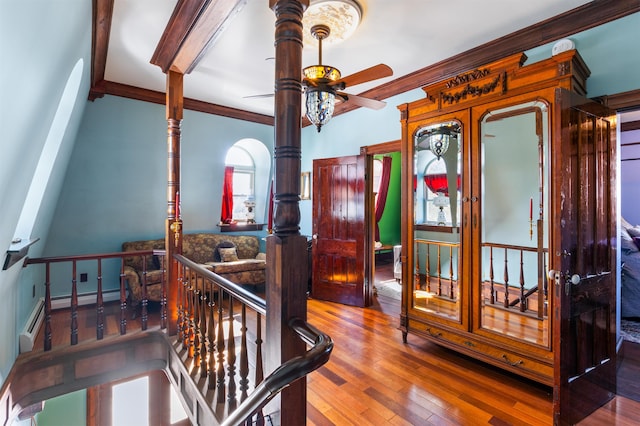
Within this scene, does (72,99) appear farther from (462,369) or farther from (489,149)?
(462,369)

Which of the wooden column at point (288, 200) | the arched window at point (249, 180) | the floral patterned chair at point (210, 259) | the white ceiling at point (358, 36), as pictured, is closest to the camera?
the wooden column at point (288, 200)

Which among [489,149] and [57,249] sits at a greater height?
[489,149]

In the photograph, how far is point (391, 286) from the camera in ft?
17.0

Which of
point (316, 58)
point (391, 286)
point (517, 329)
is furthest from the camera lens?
point (391, 286)

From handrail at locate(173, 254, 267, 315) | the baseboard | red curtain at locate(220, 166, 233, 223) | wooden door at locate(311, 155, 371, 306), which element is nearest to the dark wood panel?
the baseboard

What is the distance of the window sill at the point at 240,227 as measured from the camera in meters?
5.34

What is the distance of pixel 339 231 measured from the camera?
15.0 ft

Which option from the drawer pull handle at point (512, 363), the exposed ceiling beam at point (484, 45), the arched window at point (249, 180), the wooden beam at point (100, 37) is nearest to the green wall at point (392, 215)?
the arched window at point (249, 180)

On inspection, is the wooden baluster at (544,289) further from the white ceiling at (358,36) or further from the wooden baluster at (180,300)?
the wooden baluster at (180,300)

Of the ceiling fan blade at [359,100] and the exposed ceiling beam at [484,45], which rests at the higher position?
the exposed ceiling beam at [484,45]

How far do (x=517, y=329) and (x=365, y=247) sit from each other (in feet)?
7.05

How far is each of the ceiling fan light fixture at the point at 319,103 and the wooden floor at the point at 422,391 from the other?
211 centimetres

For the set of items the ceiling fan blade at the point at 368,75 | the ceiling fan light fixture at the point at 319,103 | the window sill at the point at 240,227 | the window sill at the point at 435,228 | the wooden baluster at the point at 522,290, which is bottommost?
the wooden baluster at the point at 522,290

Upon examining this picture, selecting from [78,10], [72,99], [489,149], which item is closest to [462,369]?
[489,149]
